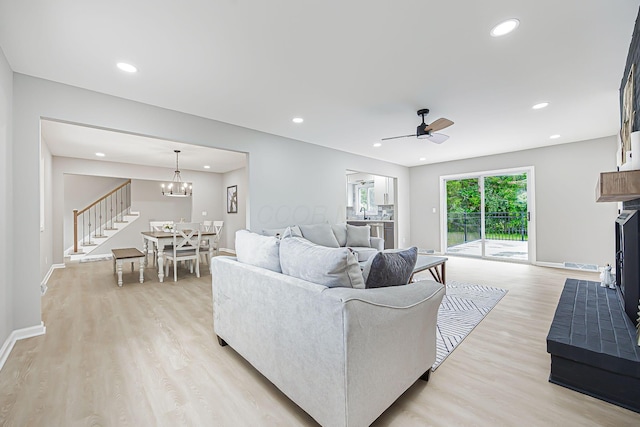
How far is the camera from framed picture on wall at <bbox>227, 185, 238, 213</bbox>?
8.22m

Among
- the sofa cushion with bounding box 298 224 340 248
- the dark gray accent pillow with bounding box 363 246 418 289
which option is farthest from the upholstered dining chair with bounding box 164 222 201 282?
the dark gray accent pillow with bounding box 363 246 418 289

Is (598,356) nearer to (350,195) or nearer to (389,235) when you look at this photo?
(389,235)

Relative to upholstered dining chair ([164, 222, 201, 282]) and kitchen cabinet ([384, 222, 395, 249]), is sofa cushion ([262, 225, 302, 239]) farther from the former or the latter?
kitchen cabinet ([384, 222, 395, 249])

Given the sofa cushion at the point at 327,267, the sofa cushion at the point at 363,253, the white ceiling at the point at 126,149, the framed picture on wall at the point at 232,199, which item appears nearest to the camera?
the sofa cushion at the point at 327,267

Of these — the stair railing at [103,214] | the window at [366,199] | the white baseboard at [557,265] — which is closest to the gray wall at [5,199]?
the stair railing at [103,214]

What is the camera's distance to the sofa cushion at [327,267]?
1493mm

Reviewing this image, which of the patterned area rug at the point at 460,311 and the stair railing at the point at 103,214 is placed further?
the stair railing at the point at 103,214

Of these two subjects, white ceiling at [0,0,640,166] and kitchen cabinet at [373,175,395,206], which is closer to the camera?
white ceiling at [0,0,640,166]

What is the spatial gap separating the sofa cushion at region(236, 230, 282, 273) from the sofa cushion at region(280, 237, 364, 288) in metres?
0.22

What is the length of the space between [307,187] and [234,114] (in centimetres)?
188

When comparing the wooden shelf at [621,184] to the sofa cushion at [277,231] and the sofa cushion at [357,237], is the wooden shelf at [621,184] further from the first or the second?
the sofa cushion at [357,237]

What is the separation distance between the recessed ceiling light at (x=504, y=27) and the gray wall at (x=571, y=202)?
4.63m

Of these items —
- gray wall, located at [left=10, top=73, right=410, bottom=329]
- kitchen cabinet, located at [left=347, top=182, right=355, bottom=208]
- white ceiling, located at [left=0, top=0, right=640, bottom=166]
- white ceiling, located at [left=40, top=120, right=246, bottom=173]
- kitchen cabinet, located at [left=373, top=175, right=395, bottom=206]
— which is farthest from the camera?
kitchen cabinet, located at [left=347, top=182, right=355, bottom=208]

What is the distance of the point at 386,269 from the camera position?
5.46ft
